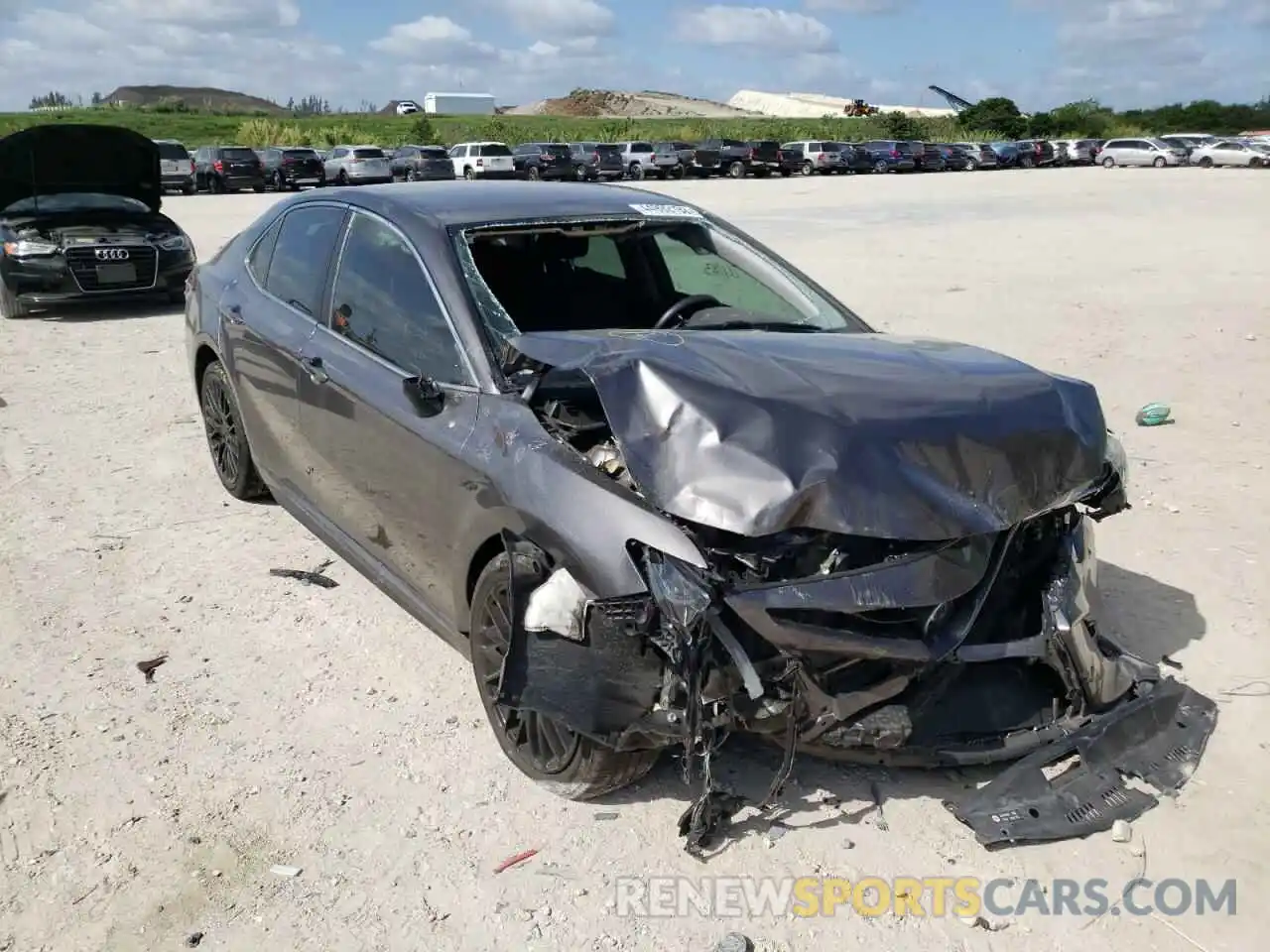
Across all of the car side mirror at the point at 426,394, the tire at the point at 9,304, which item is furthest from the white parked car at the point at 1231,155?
the car side mirror at the point at 426,394

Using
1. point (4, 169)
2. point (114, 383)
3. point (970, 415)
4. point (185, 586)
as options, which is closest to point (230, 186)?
point (4, 169)

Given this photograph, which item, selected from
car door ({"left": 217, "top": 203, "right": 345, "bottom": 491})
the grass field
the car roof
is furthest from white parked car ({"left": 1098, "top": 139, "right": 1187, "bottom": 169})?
car door ({"left": 217, "top": 203, "right": 345, "bottom": 491})

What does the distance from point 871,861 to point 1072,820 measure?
62 cm

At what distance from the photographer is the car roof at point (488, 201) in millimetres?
4211

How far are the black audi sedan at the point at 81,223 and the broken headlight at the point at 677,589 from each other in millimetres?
10021

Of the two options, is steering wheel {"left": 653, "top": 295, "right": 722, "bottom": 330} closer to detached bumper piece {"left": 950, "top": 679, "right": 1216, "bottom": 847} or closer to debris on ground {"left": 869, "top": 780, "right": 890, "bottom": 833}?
debris on ground {"left": 869, "top": 780, "right": 890, "bottom": 833}

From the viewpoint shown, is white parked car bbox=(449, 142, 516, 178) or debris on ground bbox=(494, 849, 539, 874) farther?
white parked car bbox=(449, 142, 516, 178)

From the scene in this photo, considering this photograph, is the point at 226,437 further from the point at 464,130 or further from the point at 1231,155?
the point at 464,130

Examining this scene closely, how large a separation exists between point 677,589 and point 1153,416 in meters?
A: 5.58

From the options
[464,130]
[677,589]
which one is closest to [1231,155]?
[464,130]

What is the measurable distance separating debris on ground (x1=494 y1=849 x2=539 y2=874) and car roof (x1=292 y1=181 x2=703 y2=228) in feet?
7.45

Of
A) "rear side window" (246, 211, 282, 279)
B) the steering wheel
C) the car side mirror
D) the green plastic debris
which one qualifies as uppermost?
"rear side window" (246, 211, 282, 279)

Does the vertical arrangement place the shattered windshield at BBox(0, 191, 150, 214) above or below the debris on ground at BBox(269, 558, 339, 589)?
above

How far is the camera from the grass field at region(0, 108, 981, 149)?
61.6m
